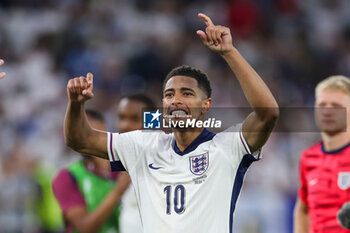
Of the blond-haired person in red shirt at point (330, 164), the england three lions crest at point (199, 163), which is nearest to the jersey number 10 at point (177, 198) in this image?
the england three lions crest at point (199, 163)

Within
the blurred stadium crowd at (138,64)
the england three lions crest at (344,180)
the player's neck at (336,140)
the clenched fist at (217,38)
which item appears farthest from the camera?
the blurred stadium crowd at (138,64)

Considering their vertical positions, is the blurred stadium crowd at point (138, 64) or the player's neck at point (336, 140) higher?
the blurred stadium crowd at point (138, 64)

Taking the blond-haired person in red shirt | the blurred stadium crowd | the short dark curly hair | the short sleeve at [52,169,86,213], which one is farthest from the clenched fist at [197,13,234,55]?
the blurred stadium crowd

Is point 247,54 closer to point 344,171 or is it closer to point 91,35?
point 91,35

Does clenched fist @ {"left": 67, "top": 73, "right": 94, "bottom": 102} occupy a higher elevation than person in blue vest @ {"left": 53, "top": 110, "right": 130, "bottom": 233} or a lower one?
higher

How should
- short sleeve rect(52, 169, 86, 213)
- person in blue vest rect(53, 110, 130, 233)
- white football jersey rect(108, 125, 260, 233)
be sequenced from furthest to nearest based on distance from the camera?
short sleeve rect(52, 169, 86, 213), person in blue vest rect(53, 110, 130, 233), white football jersey rect(108, 125, 260, 233)

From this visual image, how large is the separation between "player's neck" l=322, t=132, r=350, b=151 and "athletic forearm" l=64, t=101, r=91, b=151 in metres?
2.05

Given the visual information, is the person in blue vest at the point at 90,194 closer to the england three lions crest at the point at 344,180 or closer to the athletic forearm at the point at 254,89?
the england three lions crest at the point at 344,180

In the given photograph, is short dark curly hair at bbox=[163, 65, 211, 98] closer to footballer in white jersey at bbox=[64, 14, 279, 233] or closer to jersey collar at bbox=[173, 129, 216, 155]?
footballer in white jersey at bbox=[64, 14, 279, 233]

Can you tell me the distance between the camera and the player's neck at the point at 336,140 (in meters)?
5.23

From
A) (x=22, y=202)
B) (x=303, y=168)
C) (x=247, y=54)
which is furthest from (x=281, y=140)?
(x=303, y=168)

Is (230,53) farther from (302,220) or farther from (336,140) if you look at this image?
(302,220)

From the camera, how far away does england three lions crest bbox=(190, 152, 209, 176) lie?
3918 millimetres

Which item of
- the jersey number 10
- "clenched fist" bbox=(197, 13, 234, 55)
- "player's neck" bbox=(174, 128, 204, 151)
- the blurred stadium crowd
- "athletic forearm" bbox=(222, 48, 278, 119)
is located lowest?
the jersey number 10
